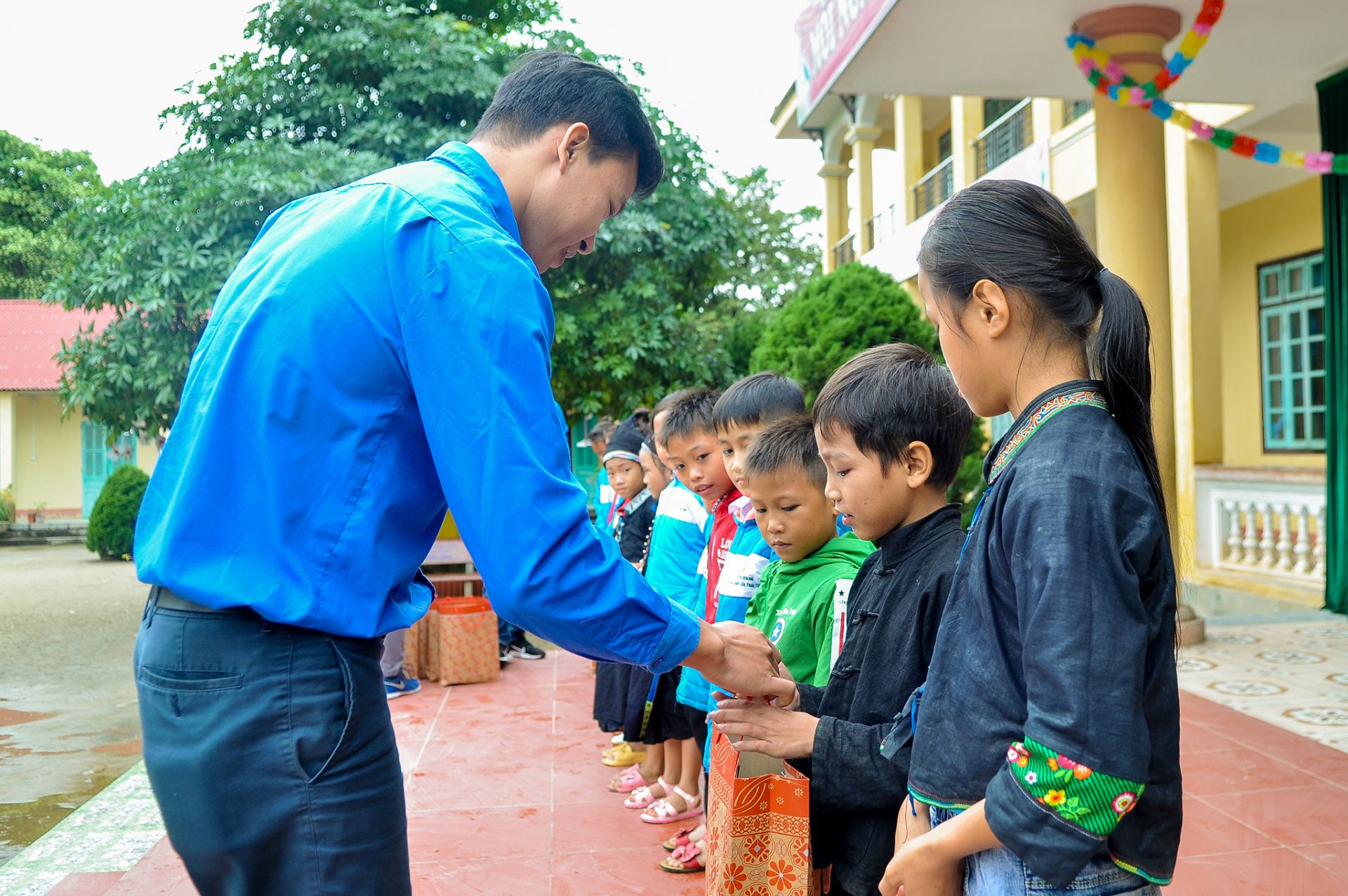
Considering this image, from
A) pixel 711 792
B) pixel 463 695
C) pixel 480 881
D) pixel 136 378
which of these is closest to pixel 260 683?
pixel 711 792

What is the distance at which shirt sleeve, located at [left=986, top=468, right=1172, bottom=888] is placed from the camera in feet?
3.68

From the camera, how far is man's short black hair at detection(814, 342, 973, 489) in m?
1.97

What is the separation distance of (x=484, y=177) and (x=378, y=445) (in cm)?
52

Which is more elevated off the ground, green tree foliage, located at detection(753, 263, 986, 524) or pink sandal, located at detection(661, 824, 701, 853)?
green tree foliage, located at detection(753, 263, 986, 524)

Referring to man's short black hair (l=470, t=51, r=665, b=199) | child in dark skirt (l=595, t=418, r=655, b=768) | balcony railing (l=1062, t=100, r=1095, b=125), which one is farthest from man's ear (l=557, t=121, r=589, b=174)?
balcony railing (l=1062, t=100, r=1095, b=125)

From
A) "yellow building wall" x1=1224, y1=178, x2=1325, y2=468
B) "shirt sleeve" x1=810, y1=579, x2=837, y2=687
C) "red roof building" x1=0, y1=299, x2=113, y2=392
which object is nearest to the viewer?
"shirt sleeve" x1=810, y1=579, x2=837, y2=687

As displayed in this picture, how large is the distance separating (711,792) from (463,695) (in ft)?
15.3

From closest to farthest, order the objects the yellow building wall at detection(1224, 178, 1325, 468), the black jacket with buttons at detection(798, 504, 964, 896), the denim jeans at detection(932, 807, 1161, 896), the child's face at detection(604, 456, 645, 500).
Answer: the denim jeans at detection(932, 807, 1161, 896), the black jacket with buttons at detection(798, 504, 964, 896), the child's face at detection(604, 456, 645, 500), the yellow building wall at detection(1224, 178, 1325, 468)

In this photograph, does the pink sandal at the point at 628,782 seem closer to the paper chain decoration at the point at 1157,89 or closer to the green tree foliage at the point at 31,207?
the paper chain decoration at the point at 1157,89

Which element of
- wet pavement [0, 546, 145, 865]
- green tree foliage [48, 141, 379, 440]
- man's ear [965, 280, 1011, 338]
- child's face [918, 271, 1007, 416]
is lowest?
wet pavement [0, 546, 145, 865]

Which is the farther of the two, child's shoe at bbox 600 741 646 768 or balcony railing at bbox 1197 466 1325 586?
balcony railing at bbox 1197 466 1325 586

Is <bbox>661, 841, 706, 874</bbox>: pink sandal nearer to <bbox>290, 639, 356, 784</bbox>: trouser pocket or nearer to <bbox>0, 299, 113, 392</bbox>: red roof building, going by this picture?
<bbox>290, 639, 356, 784</bbox>: trouser pocket

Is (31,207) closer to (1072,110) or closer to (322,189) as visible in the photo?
(322,189)

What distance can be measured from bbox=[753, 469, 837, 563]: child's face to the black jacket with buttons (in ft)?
1.60
